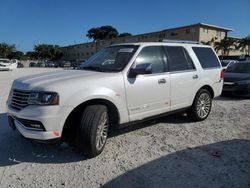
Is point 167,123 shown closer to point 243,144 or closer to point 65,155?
point 243,144

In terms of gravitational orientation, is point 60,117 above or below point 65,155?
above

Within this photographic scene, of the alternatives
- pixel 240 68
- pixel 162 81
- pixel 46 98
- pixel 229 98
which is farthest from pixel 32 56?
pixel 46 98

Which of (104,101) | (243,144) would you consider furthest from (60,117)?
(243,144)

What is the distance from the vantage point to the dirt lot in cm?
330

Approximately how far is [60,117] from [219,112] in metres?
4.95

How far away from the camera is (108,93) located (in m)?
4.02

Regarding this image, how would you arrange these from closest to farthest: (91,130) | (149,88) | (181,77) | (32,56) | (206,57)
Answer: (91,130) → (149,88) → (181,77) → (206,57) → (32,56)

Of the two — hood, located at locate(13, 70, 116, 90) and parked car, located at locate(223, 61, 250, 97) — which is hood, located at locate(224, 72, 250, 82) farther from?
hood, located at locate(13, 70, 116, 90)

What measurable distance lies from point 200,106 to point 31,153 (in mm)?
3809

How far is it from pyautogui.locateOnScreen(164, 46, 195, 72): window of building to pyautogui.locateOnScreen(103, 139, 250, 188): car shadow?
176cm

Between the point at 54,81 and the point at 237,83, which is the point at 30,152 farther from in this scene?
the point at 237,83

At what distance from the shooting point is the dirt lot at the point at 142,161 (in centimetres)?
330

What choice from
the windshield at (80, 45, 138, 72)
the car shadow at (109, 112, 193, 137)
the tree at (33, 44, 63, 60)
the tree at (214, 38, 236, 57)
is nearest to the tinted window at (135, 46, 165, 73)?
the windshield at (80, 45, 138, 72)

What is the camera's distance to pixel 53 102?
11.5 feet
